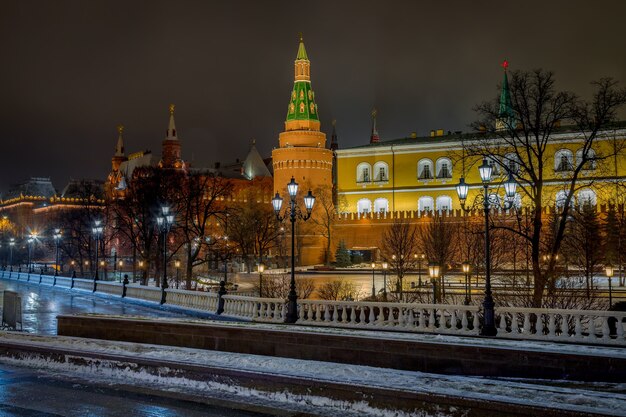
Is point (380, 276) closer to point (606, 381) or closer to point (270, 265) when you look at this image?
point (270, 265)

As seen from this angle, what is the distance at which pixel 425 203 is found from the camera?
220 feet

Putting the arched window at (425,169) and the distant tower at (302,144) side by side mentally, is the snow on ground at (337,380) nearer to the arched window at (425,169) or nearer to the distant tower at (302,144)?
the arched window at (425,169)

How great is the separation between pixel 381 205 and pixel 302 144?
1127 centimetres

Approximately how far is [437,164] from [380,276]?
23.4 meters

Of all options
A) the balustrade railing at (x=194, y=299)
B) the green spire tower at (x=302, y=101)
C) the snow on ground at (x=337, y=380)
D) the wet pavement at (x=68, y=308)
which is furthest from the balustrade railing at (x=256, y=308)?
the green spire tower at (x=302, y=101)

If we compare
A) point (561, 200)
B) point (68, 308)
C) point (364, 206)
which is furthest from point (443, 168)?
point (68, 308)

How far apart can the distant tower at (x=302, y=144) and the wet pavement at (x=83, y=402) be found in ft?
192

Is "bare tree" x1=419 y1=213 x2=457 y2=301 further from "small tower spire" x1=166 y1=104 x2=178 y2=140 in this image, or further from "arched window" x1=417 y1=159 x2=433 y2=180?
"small tower spire" x1=166 y1=104 x2=178 y2=140

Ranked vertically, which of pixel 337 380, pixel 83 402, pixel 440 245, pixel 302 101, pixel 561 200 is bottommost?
pixel 83 402

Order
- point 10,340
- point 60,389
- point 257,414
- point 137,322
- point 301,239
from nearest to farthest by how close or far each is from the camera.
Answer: point 257,414, point 60,389, point 10,340, point 137,322, point 301,239

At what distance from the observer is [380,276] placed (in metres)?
46.9

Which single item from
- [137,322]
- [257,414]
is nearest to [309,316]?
[137,322]

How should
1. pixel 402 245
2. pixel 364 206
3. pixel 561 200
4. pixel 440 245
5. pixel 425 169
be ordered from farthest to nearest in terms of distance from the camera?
pixel 364 206
pixel 425 169
pixel 402 245
pixel 440 245
pixel 561 200

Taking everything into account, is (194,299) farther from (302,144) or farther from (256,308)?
(302,144)
